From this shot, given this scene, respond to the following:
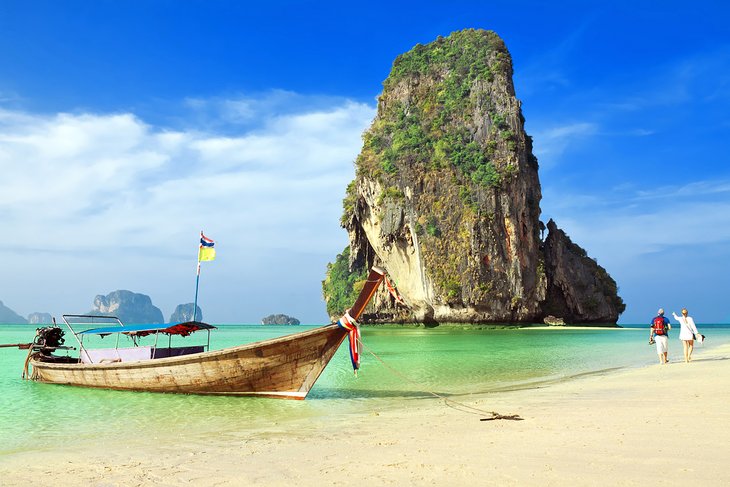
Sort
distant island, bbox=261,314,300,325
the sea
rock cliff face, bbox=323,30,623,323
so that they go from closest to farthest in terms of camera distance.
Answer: the sea
rock cliff face, bbox=323,30,623,323
distant island, bbox=261,314,300,325

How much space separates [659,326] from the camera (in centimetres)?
1398

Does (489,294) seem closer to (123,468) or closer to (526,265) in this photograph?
(526,265)

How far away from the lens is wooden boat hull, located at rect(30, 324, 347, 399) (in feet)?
33.8

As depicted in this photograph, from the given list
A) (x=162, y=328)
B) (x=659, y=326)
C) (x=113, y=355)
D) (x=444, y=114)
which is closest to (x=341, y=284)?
(x=444, y=114)

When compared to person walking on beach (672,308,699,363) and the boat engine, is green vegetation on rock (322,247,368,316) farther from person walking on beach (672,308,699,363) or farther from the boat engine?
person walking on beach (672,308,699,363)

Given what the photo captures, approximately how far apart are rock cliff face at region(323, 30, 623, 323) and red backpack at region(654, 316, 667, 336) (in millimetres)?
36705

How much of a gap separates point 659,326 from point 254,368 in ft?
34.2

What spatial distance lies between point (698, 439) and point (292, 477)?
3995mm

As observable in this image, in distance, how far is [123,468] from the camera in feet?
18.4

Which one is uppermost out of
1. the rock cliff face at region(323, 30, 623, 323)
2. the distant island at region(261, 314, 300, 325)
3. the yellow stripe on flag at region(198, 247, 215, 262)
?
the rock cliff face at region(323, 30, 623, 323)

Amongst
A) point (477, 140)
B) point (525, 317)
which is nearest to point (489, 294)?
point (525, 317)

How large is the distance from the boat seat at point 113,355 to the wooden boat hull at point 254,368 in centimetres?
203

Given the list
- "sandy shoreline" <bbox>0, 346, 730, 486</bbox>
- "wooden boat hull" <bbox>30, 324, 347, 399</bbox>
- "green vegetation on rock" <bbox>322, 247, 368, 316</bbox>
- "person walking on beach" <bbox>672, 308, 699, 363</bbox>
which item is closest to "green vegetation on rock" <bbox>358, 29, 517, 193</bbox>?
"green vegetation on rock" <bbox>322, 247, 368, 316</bbox>

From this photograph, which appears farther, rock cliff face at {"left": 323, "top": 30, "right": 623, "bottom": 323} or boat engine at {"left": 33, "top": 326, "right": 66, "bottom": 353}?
rock cliff face at {"left": 323, "top": 30, "right": 623, "bottom": 323}
